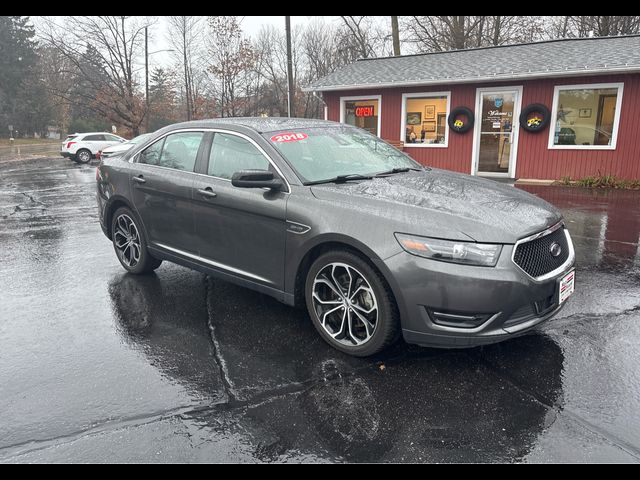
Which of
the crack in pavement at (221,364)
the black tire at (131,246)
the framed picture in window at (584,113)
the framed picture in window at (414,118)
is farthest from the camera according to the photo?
the framed picture in window at (414,118)

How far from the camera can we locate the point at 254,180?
360cm

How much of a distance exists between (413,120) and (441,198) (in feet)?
40.1

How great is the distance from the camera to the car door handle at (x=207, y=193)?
13.4 feet

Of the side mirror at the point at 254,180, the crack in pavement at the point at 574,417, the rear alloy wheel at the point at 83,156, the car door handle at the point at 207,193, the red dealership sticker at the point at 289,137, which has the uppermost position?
the red dealership sticker at the point at 289,137

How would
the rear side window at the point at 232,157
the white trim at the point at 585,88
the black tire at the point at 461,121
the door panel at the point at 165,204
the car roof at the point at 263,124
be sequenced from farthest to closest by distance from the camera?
the black tire at the point at 461,121
the white trim at the point at 585,88
the door panel at the point at 165,204
the car roof at the point at 263,124
the rear side window at the point at 232,157

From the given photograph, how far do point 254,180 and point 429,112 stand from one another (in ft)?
39.9

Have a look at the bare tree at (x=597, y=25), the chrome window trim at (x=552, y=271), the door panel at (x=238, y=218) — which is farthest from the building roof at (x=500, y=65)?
the bare tree at (x=597, y=25)

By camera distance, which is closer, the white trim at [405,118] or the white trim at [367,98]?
the white trim at [405,118]

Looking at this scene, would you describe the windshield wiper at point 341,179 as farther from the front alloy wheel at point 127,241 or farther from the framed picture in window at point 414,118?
the framed picture in window at point 414,118

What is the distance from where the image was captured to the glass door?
1339 centimetres

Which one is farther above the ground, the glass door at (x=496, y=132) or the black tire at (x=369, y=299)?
the glass door at (x=496, y=132)

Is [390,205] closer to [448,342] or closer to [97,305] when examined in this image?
[448,342]

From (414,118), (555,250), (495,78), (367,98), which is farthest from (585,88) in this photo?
(555,250)

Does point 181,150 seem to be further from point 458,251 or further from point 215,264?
point 458,251
